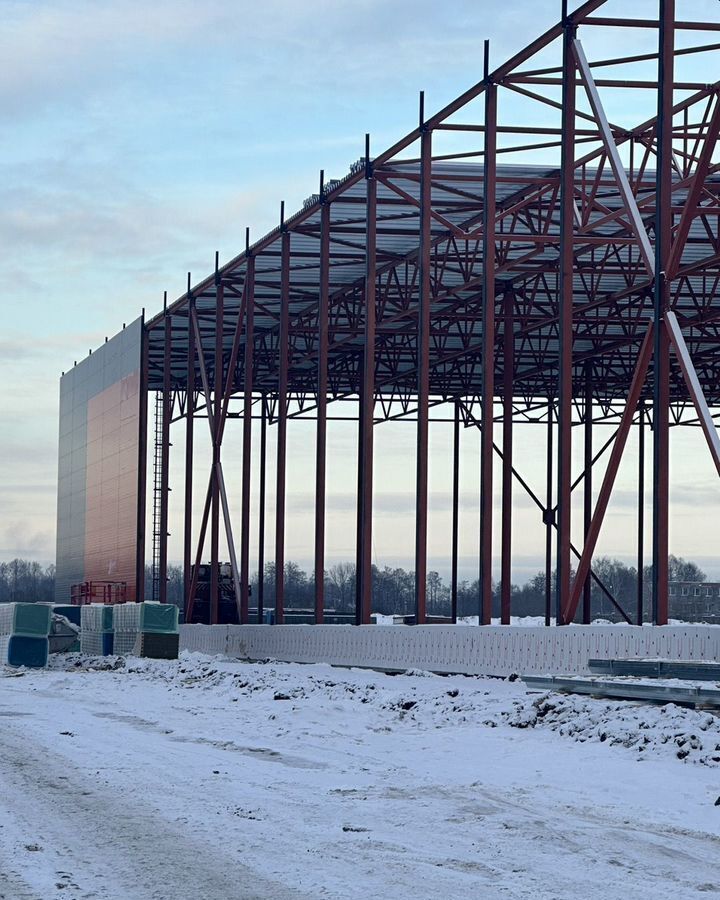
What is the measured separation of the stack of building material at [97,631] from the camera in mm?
41688

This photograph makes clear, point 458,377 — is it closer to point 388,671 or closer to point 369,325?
point 369,325

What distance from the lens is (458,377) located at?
201 feet

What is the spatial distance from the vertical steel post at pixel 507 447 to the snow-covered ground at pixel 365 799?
80.9 ft

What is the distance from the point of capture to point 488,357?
31.0 metres

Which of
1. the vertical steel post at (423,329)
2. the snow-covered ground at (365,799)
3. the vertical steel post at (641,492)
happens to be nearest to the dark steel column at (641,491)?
the vertical steel post at (641,492)

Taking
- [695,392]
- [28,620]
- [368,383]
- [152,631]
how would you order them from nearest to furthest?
[695,392]
[28,620]
[368,383]
[152,631]

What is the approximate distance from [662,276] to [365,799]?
1406cm

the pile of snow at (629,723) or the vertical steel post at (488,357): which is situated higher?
the vertical steel post at (488,357)

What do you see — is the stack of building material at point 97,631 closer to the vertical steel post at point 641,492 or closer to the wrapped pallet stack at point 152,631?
the wrapped pallet stack at point 152,631

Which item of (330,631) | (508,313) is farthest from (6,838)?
(508,313)

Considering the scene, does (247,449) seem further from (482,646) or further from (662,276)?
(662,276)

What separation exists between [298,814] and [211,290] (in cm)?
4286

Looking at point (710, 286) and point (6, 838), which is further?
point (710, 286)

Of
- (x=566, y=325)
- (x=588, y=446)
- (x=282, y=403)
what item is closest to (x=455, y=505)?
(x=588, y=446)
